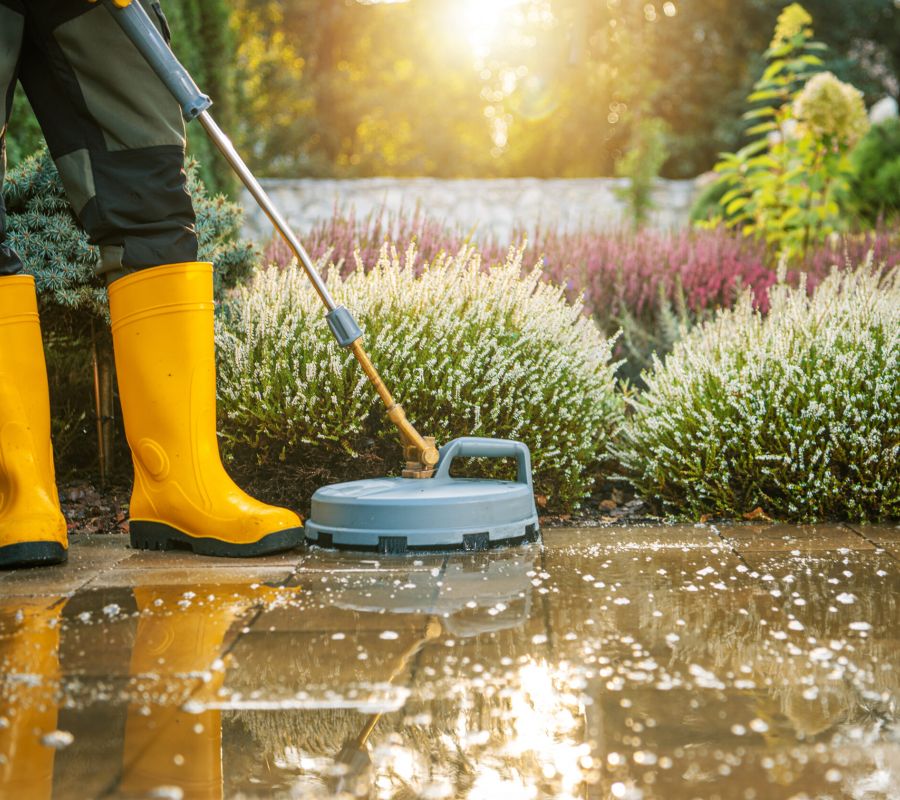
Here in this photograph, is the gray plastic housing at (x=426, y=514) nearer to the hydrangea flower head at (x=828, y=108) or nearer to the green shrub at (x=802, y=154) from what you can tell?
the green shrub at (x=802, y=154)

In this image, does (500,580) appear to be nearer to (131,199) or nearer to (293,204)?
(131,199)

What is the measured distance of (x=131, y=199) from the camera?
2564 mm

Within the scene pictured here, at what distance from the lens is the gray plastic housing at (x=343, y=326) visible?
272cm

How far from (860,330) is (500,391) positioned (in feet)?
3.79

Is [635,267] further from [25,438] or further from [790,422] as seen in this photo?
[25,438]

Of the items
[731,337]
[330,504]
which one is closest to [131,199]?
[330,504]

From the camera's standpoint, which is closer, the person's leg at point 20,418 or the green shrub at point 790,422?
the person's leg at point 20,418

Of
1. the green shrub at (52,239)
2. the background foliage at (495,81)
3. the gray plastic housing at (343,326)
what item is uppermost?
the background foliage at (495,81)

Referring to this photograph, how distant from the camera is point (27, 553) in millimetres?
2457

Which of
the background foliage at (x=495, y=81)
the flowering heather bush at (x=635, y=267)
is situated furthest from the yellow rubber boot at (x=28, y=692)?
the background foliage at (x=495, y=81)

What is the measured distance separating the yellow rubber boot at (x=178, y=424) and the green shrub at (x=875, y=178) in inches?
337

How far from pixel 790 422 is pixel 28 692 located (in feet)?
7.45

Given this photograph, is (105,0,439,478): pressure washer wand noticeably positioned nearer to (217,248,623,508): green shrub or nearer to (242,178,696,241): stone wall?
(217,248,623,508): green shrub

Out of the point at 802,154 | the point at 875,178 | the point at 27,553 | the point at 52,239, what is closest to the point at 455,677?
the point at 27,553
